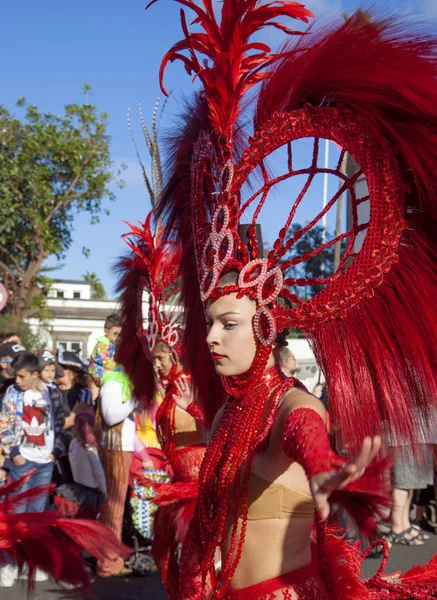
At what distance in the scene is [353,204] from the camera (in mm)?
2617

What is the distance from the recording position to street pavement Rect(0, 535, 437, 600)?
5391mm

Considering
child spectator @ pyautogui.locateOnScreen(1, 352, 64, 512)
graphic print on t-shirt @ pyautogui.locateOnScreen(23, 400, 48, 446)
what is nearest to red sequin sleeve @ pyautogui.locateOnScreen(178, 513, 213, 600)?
child spectator @ pyautogui.locateOnScreen(1, 352, 64, 512)

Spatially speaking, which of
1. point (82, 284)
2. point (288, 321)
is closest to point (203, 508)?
point (288, 321)

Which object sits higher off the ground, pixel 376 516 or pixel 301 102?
pixel 301 102

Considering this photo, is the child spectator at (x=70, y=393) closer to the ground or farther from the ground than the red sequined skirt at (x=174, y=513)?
farther from the ground

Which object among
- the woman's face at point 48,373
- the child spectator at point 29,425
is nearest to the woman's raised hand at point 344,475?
the child spectator at point 29,425

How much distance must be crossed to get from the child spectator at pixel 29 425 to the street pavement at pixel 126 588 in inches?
34.3

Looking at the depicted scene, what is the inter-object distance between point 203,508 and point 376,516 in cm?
150

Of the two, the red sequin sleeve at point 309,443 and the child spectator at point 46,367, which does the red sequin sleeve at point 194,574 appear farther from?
the child spectator at point 46,367

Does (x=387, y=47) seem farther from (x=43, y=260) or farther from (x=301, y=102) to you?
(x=43, y=260)

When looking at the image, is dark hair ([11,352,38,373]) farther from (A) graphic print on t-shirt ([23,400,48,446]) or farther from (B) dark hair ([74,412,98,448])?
(B) dark hair ([74,412,98,448])

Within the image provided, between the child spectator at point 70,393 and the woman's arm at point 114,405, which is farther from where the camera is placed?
the child spectator at point 70,393

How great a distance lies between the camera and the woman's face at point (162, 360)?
4832 millimetres

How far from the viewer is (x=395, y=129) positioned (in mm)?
2414
